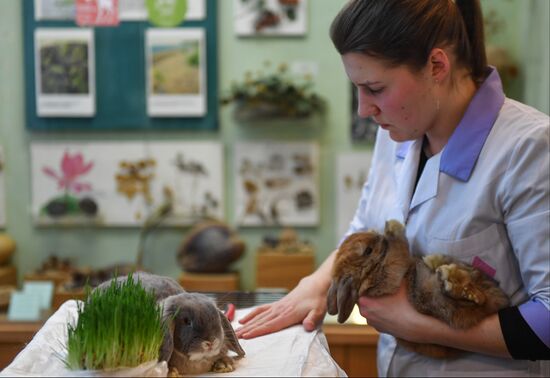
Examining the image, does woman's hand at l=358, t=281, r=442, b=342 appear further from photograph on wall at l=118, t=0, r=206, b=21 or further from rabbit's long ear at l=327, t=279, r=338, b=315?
photograph on wall at l=118, t=0, r=206, b=21

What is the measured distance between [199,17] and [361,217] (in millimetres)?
1595

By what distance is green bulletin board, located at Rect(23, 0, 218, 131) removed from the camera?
285cm

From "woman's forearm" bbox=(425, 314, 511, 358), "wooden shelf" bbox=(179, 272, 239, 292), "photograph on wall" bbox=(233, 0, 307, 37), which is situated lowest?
"wooden shelf" bbox=(179, 272, 239, 292)

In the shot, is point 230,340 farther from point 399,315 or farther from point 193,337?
point 399,315

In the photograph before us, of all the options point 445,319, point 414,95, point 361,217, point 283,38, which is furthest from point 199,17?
point 445,319

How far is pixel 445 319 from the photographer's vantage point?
1.20 meters

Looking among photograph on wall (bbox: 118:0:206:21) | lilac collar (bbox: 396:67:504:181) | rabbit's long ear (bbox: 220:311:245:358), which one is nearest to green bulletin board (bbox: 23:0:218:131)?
photograph on wall (bbox: 118:0:206:21)

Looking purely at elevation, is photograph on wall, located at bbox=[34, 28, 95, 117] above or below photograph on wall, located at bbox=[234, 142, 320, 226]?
above

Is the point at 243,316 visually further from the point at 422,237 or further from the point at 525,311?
the point at 525,311

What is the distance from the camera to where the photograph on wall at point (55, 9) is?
276 cm

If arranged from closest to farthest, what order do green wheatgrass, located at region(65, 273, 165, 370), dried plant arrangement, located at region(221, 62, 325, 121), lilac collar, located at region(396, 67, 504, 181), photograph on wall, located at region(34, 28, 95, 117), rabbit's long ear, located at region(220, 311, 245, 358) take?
green wheatgrass, located at region(65, 273, 165, 370) → rabbit's long ear, located at region(220, 311, 245, 358) → lilac collar, located at region(396, 67, 504, 181) → photograph on wall, located at region(34, 28, 95, 117) → dried plant arrangement, located at region(221, 62, 325, 121)

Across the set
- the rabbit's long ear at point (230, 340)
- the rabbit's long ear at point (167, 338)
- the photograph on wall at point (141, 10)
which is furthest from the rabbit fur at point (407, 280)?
the photograph on wall at point (141, 10)

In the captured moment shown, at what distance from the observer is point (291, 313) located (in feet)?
4.07

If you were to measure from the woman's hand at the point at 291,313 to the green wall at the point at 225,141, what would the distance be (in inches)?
58.6
